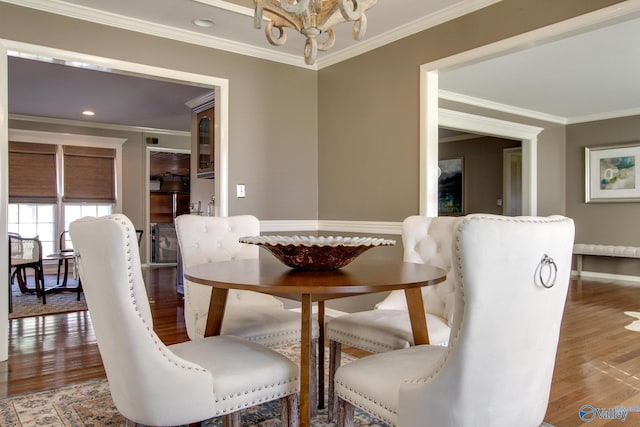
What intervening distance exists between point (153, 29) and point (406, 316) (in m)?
2.85

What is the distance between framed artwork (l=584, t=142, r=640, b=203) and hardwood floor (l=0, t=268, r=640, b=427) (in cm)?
243

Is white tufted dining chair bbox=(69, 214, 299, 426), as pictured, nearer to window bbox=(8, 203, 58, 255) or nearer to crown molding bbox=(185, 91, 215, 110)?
crown molding bbox=(185, 91, 215, 110)

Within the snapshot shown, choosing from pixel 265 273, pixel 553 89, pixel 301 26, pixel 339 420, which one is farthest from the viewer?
pixel 553 89

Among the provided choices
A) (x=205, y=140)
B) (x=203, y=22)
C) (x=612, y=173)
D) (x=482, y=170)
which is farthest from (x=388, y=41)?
(x=482, y=170)

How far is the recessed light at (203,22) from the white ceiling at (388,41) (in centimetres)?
4

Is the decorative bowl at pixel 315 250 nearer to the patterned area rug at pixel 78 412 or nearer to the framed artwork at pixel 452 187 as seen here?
the patterned area rug at pixel 78 412

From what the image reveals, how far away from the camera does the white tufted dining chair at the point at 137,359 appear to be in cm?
126

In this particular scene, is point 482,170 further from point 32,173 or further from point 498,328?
point 498,328

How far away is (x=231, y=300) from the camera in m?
2.54

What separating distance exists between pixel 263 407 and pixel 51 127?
711cm

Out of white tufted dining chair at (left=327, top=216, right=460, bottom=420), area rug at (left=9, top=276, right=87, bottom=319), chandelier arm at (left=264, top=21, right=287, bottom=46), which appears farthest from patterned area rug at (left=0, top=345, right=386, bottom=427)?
area rug at (left=9, top=276, right=87, bottom=319)

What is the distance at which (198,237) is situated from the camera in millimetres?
2486

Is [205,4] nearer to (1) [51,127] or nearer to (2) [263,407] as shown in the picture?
(2) [263,407]

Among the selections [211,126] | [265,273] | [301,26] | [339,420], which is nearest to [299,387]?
[339,420]
